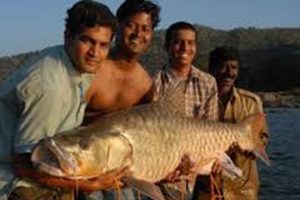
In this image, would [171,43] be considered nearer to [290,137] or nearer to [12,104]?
[12,104]

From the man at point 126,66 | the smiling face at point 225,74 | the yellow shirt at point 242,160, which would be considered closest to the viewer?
the man at point 126,66

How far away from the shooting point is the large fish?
5320 mm

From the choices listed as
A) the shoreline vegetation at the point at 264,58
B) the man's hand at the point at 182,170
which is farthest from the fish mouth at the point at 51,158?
the shoreline vegetation at the point at 264,58

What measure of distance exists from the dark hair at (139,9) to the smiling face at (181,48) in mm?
591

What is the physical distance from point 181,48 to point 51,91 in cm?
300

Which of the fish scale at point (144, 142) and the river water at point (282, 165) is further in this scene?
the river water at point (282, 165)

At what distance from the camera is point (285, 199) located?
18.0 metres

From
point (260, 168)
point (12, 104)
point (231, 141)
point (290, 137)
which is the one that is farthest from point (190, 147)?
A: point (290, 137)

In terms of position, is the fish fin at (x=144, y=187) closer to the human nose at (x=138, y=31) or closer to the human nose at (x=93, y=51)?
the human nose at (x=93, y=51)

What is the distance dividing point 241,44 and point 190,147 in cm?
10531

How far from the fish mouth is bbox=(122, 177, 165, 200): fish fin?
2.71 ft

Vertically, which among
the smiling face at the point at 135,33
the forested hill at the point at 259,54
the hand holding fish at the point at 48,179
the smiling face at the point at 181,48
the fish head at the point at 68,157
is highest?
the smiling face at the point at 135,33

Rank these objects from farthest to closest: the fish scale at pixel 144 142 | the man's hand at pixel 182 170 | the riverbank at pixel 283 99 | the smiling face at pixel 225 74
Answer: the riverbank at pixel 283 99, the smiling face at pixel 225 74, the man's hand at pixel 182 170, the fish scale at pixel 144 142

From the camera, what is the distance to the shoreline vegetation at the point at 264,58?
62.7m
